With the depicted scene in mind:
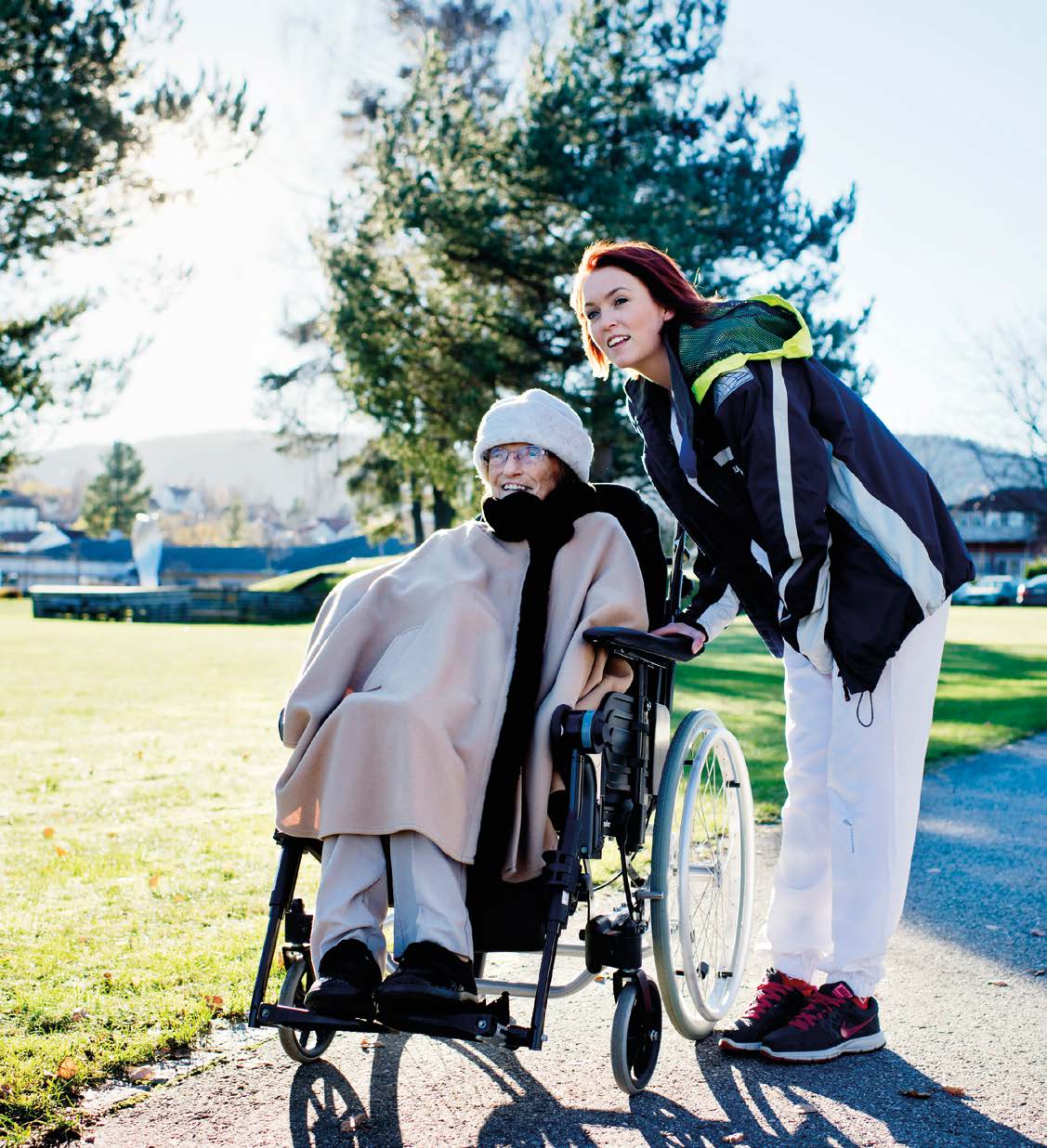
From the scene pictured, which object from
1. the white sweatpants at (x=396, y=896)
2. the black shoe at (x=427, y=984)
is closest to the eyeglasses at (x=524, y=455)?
the white sweatpants at (x=396, y=896)

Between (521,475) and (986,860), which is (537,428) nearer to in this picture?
(521,475)

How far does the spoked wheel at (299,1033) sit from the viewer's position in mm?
2625

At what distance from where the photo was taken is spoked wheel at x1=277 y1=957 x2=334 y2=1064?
8.61 feet

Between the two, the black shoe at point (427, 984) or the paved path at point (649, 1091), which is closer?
the black shoe at point (427, 984)

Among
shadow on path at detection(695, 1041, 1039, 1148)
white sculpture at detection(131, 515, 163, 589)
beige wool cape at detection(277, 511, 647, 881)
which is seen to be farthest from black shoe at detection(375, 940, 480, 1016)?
white sculpture at detection(131, 515, 163, 589)

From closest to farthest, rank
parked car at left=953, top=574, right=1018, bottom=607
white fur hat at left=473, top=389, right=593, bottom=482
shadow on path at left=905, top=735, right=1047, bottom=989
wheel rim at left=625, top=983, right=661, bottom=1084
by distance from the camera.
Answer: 1. wheel rim at left=625, top=983, right=661, bottom=1084
2. white fur hat at left=473, top=389, right=593, bottom=482
3. shadow on path at left=905, top=735, right=1047, bottom=989
4. parked car at left=953, top=574, right=1018, bottom=607

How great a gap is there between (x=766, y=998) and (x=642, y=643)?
3.27 feet

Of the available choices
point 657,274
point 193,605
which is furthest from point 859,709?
point 193,605

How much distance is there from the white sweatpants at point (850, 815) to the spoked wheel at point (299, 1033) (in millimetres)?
1134

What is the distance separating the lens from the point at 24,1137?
2.31m

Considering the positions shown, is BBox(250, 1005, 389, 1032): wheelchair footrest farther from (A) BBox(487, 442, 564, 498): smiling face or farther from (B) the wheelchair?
(A) BBox(487, 442, 564, 498): smiling face

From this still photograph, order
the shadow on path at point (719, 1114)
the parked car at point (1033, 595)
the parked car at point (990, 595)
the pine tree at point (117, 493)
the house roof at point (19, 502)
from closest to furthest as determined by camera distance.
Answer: the shadow on path at point (719, 1114) < the parked car at point (1033, 595) < the parked car at point (990, 595) < the pine tree at point (117, 493) < the house roof at point (19, 502)

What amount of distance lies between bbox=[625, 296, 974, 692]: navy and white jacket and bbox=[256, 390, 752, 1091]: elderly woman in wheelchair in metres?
0.31

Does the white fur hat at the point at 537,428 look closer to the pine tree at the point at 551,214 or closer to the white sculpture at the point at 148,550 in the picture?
the pine tree at the point at 551,214
